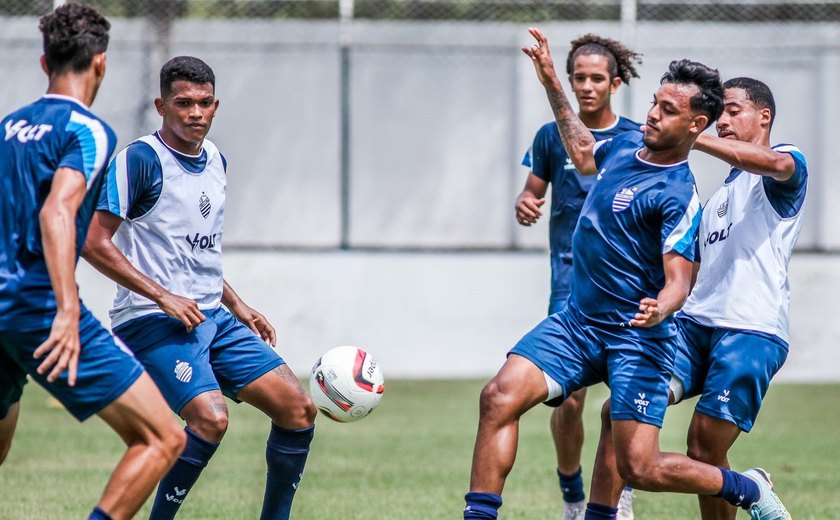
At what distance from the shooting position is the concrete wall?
13641 millimetres

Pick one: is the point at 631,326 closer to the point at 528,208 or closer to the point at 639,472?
the point at 639,472

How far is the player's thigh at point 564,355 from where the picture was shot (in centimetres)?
566

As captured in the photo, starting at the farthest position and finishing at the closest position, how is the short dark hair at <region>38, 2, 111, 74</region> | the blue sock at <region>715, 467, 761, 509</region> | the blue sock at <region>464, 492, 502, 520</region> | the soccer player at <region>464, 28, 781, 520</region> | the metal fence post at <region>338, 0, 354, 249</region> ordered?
the metal fence post at <region>338, 0, 354, 249</region>
the blue sock at <region>715, 467, 761, 509</region>
the soccer player at <region>464, 28, 781, 520</region>
the blue sock at <region>464, 492, 502, 520</region>
the short dark hair at <region>38, 2, 111, 74</region>

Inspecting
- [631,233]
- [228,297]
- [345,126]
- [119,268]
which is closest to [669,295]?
[631,233]

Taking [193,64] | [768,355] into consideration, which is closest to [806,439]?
[768,355]

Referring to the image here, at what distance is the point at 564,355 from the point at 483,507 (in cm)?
81

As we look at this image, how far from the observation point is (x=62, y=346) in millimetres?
4512

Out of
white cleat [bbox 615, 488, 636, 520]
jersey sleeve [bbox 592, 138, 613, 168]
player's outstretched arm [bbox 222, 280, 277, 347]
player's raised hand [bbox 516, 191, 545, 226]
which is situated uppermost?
jersey sleeve [bbox 592, 138, 613, 168]

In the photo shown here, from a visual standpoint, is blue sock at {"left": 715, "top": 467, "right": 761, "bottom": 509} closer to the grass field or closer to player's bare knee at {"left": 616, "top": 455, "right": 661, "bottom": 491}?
player's bare knee at {"left": 616, "top": 455, "right": 661, "bottom": 491}

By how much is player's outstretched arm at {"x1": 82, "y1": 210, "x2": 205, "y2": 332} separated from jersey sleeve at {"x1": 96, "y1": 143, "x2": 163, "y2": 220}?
0.23ft

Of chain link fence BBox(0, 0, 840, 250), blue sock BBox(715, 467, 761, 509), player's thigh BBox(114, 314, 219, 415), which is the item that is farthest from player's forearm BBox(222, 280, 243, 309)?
chain link fence BBox(0, 0, 840, 250)

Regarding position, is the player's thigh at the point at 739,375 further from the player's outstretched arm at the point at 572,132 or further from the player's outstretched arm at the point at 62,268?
the player's outstretched arm at the point at 62,268

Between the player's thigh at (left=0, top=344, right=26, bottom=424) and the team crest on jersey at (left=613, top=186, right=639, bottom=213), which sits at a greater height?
the team crest on jersey at (left=613, top=186, right=639, bottom=213)

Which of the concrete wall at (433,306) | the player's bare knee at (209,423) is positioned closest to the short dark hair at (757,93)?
the player's bare knee at (209,423)
